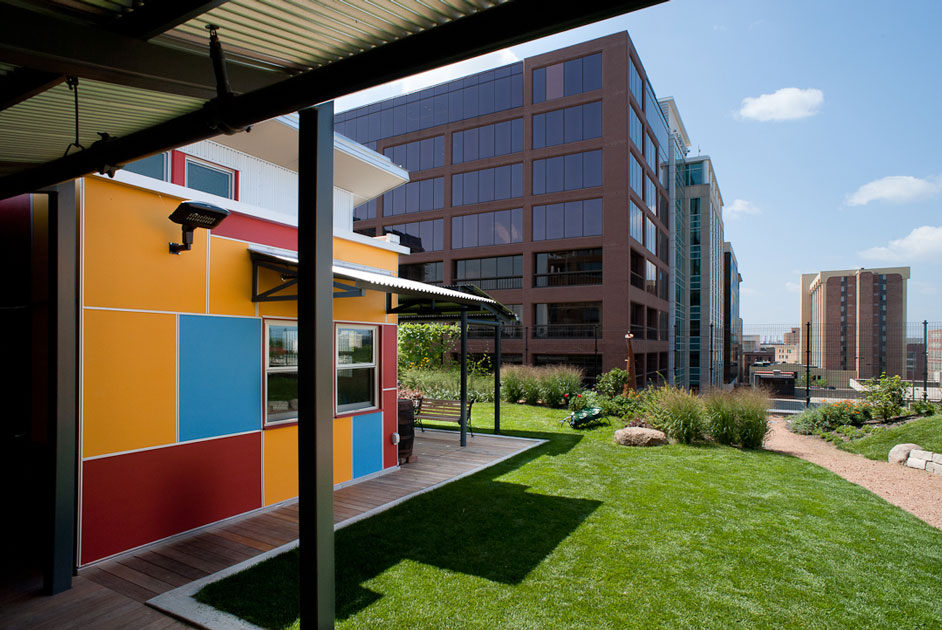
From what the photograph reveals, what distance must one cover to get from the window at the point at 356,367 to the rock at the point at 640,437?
519 cm

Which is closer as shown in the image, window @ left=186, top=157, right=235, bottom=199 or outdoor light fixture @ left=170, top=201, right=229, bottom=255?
outdoor light fixture @ left=170, top=201, right=229, bottom=255

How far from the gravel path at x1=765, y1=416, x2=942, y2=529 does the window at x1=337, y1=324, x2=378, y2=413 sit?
24.4 ft

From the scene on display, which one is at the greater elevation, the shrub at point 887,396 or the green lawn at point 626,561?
the shrub at point 887,396

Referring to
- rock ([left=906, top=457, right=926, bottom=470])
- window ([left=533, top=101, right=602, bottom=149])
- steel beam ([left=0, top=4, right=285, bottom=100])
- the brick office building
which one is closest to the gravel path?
rock ([left=906, top=457, right=926, bottom=470])

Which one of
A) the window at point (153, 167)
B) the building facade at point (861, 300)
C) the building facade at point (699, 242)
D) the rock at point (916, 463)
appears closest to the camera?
the window at point (153, 167)

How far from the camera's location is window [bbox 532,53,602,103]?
1144 inches

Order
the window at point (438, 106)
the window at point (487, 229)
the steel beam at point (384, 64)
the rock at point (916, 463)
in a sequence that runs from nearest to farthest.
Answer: the steel beam at point (384, 64) < the rock at point (916, 463) < the window at point (487, 229) < the window at point (438, 106)

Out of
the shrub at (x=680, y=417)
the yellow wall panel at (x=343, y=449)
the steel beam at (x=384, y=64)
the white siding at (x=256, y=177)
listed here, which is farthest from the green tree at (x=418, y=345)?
the steel beam at (x=384, y=64)

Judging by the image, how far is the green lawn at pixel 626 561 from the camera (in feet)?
12.5

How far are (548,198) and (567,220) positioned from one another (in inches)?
70.9

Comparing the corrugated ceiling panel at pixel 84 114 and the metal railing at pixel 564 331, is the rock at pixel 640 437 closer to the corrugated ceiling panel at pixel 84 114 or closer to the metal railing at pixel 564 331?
the corrugated ceiling panel at pixel 84 114

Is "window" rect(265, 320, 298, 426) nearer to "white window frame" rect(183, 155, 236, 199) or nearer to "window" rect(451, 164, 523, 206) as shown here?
"white window frame" rect(183, 155, 236, 199)

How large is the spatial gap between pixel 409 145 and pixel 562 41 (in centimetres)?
1244

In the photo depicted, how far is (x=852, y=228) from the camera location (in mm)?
25812
